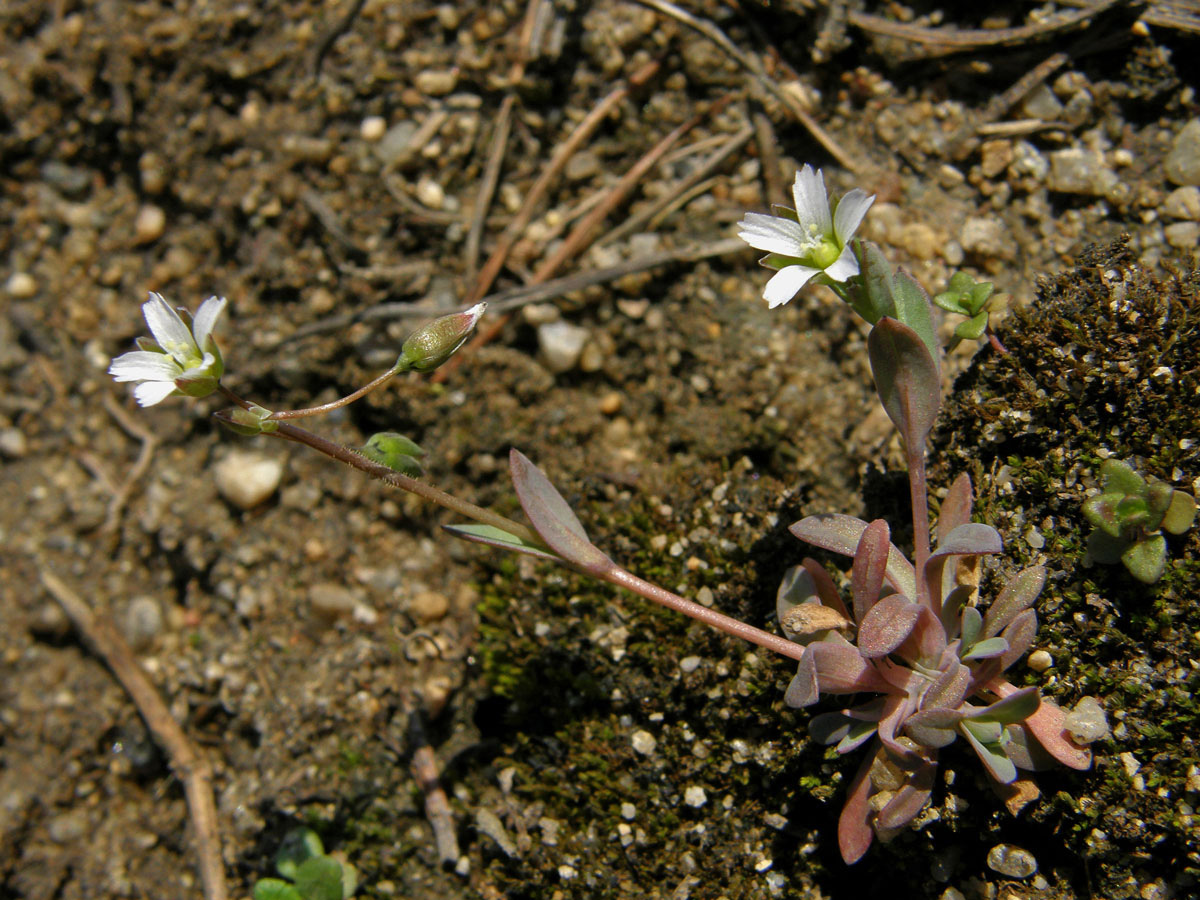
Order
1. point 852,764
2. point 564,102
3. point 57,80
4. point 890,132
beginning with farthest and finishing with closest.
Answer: point 57,80, point 564,102, point 890,132, point 852,764

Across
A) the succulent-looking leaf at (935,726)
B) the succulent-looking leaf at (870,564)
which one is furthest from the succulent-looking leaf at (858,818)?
the succulent-looking leaf at (870,564)

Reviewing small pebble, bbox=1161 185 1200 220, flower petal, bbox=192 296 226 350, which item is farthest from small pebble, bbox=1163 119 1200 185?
flower petal, bbox=192 296 226 350

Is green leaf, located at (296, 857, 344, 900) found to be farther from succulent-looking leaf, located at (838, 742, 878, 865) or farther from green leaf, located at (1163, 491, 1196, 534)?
green leaf, located at (1163, 491, 1196, 534)

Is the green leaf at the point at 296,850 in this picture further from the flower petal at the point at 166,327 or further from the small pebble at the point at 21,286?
the small pebble at the point at 21,286

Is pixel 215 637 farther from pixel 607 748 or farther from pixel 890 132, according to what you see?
pixel 890 132

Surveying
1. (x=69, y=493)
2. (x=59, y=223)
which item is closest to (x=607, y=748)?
(x=69, y=493)

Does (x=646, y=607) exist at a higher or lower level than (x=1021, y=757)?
lower

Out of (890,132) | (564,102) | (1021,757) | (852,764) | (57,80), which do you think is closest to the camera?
(1021,757)

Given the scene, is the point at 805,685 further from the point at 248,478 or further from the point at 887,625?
the point at 248,478
